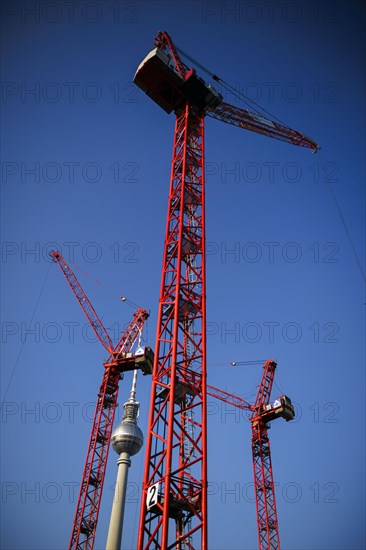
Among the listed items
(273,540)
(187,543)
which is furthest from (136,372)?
(187,543)

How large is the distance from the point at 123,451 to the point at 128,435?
5.59 feet

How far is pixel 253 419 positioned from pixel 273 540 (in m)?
17.8

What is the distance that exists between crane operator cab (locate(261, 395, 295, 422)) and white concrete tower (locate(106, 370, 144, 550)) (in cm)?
2602

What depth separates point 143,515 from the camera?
86.3 feet

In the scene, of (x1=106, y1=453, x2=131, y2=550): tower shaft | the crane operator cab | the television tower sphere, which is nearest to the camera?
(x1=106, y1=453, x2=131, y2=550): tower shaft

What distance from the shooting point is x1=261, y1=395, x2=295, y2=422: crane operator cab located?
251ft

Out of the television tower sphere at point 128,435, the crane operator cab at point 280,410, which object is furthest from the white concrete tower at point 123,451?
the crane operator cab at point 280,410

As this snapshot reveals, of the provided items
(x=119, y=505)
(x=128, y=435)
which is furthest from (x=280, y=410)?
(x=119, y=505)

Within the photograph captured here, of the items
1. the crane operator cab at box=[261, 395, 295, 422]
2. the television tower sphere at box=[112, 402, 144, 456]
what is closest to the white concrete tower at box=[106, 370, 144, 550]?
the television tower sphere at box=[112, 402, 144, 456]

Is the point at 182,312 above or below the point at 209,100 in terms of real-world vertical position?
below

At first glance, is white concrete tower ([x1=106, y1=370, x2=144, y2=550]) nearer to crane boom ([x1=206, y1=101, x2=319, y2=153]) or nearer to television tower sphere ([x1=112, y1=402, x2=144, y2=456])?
television tower sphere ([x1=112, y1=402, x2=144, y2=456])

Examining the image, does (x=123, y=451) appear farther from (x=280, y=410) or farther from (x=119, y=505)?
(x=280, y=410)

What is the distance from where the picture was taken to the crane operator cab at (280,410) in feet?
251

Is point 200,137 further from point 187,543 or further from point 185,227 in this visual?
point 187,543
